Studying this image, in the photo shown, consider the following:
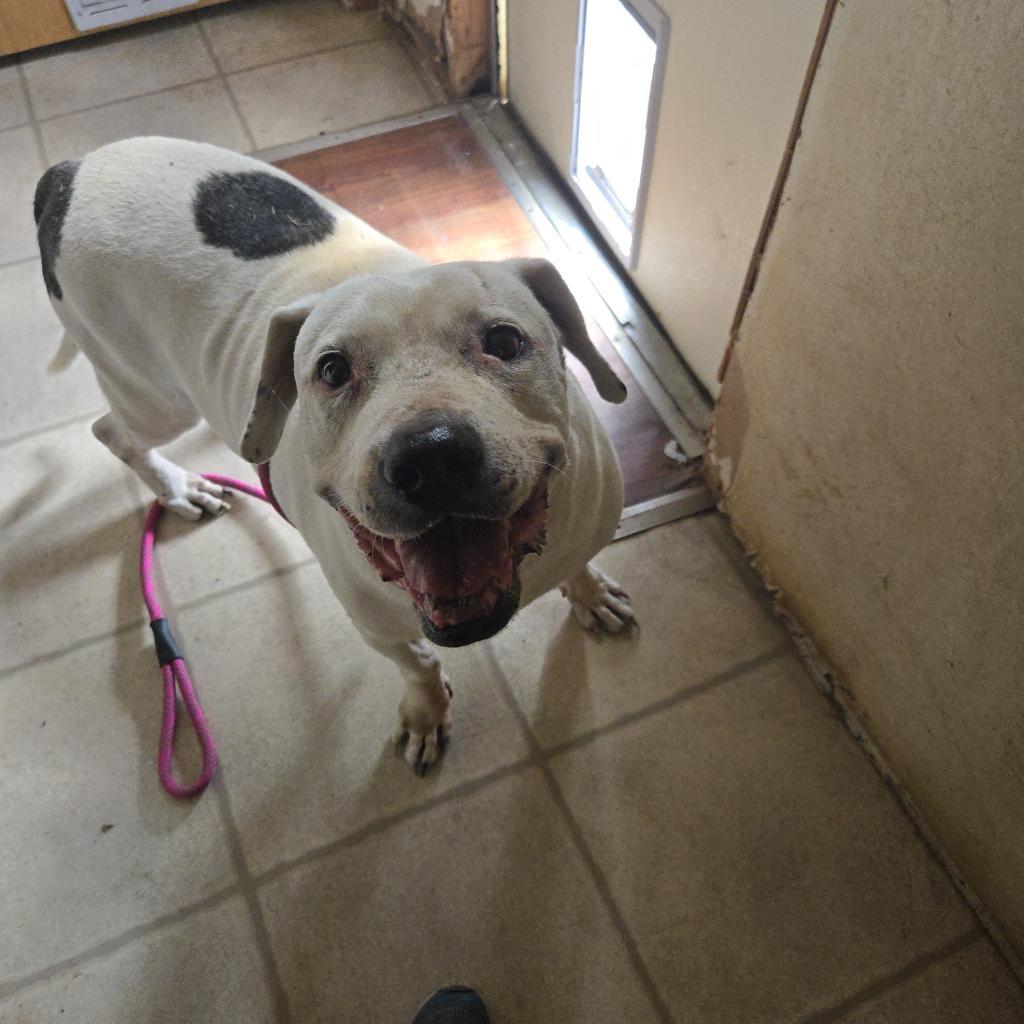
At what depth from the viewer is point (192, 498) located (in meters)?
2.42

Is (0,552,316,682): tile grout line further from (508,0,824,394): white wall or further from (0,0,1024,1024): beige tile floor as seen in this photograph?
(508,0,824,394): white wall

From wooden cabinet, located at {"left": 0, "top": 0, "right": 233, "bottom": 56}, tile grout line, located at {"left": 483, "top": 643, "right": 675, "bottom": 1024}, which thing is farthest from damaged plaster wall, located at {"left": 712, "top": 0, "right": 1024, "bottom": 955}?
wooden cabinet, located at {"left": 0, "top": 0, "right": 233, "bottom": 56}

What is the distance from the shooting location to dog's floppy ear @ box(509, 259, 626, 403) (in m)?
1.43

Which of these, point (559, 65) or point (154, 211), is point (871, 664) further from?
point (559, 65)

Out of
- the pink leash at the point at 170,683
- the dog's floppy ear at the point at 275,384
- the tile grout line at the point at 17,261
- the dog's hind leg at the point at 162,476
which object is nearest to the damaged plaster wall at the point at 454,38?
the tile grout line at the point at 17,261

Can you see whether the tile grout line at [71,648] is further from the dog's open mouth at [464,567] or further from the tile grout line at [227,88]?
the tile grout line at [227,88]

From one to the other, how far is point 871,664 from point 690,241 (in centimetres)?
119

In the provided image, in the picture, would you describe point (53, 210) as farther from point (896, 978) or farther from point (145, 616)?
point (896, 978)

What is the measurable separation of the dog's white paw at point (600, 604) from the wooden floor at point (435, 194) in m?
0.63

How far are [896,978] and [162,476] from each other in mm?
2060

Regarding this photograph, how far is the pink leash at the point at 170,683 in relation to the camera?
6.68 ft

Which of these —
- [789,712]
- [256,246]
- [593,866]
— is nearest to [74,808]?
[593,866]

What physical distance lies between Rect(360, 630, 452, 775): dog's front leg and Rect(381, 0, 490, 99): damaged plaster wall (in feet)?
7.93

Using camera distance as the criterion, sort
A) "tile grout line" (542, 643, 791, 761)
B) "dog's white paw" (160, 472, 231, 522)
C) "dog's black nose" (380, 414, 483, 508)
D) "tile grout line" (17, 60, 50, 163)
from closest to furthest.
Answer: "dog's black nose" (380, 414, 483, 508)
"tile grout line" (542, 643, 791, 761)
"dog's white paw" (160, 472, 231, 522)
"tile grout line" (17, 60, 50, 163)
